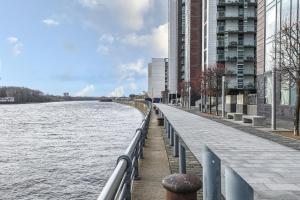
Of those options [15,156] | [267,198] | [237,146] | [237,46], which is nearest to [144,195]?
[267,198]

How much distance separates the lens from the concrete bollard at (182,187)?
587cm

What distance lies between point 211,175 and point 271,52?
28172 mm

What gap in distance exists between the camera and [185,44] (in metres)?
118

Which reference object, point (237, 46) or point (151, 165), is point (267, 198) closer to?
point (151, 165)

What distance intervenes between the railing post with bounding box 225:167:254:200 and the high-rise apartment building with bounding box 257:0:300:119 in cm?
2765

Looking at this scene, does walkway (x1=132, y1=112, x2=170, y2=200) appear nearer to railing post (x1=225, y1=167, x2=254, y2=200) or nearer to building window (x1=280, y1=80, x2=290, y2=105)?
railing post (x1=225, y1=167, x2=254, y2=200)

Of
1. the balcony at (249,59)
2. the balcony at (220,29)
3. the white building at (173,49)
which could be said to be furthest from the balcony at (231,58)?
the white building at (173,49)

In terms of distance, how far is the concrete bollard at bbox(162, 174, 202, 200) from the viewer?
5871mm

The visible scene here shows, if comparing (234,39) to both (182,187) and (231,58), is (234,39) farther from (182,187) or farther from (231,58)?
(182,187)

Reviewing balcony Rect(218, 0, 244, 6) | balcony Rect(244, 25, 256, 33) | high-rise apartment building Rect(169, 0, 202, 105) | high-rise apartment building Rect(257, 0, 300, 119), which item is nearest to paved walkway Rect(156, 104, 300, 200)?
high-rise apartment building Rect(257, 0, 300, 119)

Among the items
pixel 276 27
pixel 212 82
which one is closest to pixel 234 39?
pixel 212 82

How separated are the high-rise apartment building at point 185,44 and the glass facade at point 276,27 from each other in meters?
43.8

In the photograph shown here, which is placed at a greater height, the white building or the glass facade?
the white building

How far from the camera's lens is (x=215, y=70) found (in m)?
54.4
